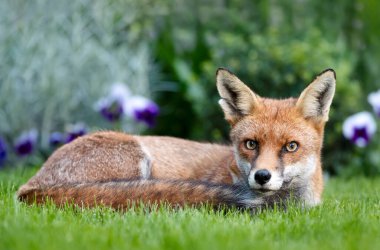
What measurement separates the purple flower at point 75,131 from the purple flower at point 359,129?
3.65 meters

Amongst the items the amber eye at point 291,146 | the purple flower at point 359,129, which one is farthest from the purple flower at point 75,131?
the amber eye at point 291,146

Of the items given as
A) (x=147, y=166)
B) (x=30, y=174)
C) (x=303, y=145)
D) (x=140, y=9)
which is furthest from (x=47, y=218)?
(x=140, y=9)

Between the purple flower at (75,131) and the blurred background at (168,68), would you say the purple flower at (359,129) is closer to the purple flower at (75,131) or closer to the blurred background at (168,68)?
the blurred background at (168,68)

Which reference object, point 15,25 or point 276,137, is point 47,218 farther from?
point 15,25

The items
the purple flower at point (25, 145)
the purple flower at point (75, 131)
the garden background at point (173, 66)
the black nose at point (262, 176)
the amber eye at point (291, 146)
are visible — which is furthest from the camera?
the garden background at point (173, 66)

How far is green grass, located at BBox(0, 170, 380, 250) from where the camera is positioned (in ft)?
12.0

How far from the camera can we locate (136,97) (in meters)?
9.98

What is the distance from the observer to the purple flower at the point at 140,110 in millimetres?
9531

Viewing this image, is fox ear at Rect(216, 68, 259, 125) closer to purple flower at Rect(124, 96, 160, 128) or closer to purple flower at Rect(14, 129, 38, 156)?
purple flower at Rect(124, 96, 160, 128)

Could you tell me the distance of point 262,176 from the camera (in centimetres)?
490

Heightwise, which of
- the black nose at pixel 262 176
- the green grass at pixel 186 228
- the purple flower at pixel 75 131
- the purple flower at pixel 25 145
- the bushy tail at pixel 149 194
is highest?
the purple flower at pixel 75 131

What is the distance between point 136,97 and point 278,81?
6.94 feet

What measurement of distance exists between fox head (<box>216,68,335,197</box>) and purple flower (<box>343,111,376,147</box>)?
3476mm

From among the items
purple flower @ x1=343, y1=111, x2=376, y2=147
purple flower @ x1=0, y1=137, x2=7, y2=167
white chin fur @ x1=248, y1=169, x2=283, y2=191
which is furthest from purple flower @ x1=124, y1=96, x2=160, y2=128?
white chin fur @ x1=248, y1=169, x2=283, y2=191
